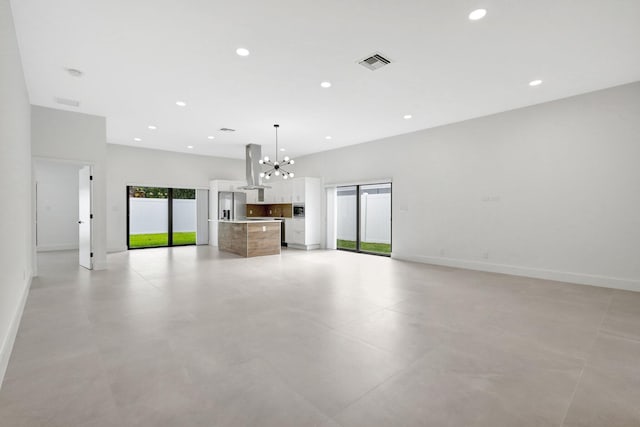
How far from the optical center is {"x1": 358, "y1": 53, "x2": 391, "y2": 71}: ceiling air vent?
3.70m

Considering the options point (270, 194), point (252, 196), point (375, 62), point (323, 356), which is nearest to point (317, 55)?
point (375, 62)

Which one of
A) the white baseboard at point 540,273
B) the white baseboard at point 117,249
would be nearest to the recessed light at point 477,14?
the white baseboard at point 540,273

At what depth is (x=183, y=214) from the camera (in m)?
10.2

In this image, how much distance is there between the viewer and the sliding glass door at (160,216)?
30.7 feet

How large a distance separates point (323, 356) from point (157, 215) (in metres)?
9.28

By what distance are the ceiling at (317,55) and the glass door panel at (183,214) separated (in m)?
4.49

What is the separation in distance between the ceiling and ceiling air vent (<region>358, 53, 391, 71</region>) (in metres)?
0.10

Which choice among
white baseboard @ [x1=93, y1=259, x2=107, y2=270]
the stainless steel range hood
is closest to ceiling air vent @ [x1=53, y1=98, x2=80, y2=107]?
white baseboard @ [x1=93, y1=259, x2=107, y2=270]

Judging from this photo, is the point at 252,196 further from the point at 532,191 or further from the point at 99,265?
the point at 532,191

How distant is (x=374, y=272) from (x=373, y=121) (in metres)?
3.27

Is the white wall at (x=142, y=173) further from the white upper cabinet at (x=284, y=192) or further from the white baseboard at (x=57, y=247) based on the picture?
the white upper cabinet at (x=284, y=192)

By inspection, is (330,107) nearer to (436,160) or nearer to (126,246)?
(436,160)

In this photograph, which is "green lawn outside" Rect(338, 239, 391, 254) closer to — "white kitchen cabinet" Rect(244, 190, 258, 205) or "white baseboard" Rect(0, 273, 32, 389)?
"white kitchen cabinet" Rect(244, 190, 258, 205)

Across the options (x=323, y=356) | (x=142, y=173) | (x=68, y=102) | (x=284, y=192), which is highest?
(x=68, y=102)
